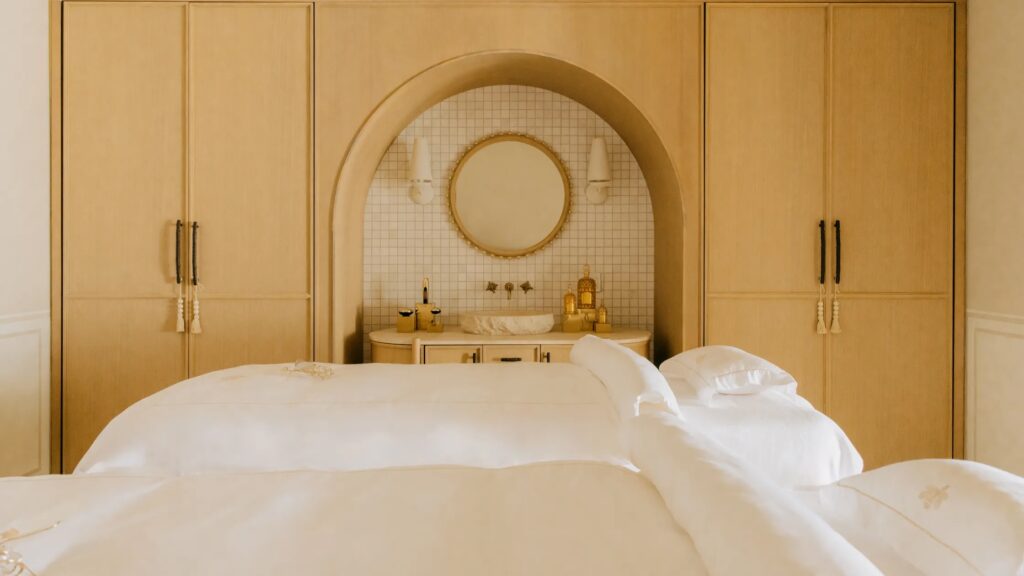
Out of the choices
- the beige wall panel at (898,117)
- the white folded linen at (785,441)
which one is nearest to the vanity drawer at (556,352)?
the white folded linen at (785,441)

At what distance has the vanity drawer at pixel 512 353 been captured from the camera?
3.19m

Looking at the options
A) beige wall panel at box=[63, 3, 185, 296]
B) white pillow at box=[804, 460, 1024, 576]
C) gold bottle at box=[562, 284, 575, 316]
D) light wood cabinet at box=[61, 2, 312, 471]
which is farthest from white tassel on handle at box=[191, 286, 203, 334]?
white pillow at box=[804, 460, 1024, 576]

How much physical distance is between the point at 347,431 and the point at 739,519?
45.6 inches

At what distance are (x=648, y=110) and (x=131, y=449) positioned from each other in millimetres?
2542

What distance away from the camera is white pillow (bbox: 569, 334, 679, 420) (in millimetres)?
1739

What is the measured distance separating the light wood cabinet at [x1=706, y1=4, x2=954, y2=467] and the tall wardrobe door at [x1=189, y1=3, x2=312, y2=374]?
1971 mm

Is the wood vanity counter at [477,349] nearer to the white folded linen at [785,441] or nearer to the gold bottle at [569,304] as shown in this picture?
the gold bottle at [569,304]

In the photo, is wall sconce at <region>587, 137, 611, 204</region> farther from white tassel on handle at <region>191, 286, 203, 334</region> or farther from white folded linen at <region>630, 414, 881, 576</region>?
white folded linen at <region>630, 414, 881, 576</region>

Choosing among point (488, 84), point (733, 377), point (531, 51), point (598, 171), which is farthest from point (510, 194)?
point (733, 377)

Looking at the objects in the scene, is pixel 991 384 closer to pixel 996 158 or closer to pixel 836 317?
pixel 836 317

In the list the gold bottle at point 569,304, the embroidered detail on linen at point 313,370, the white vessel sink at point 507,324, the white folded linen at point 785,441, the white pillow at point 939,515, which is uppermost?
the gold bottle at point 569,304

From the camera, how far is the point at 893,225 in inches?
123

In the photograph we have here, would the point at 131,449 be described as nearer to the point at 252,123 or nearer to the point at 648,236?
the point at 252,123

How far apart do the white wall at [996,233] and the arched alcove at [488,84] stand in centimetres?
129
